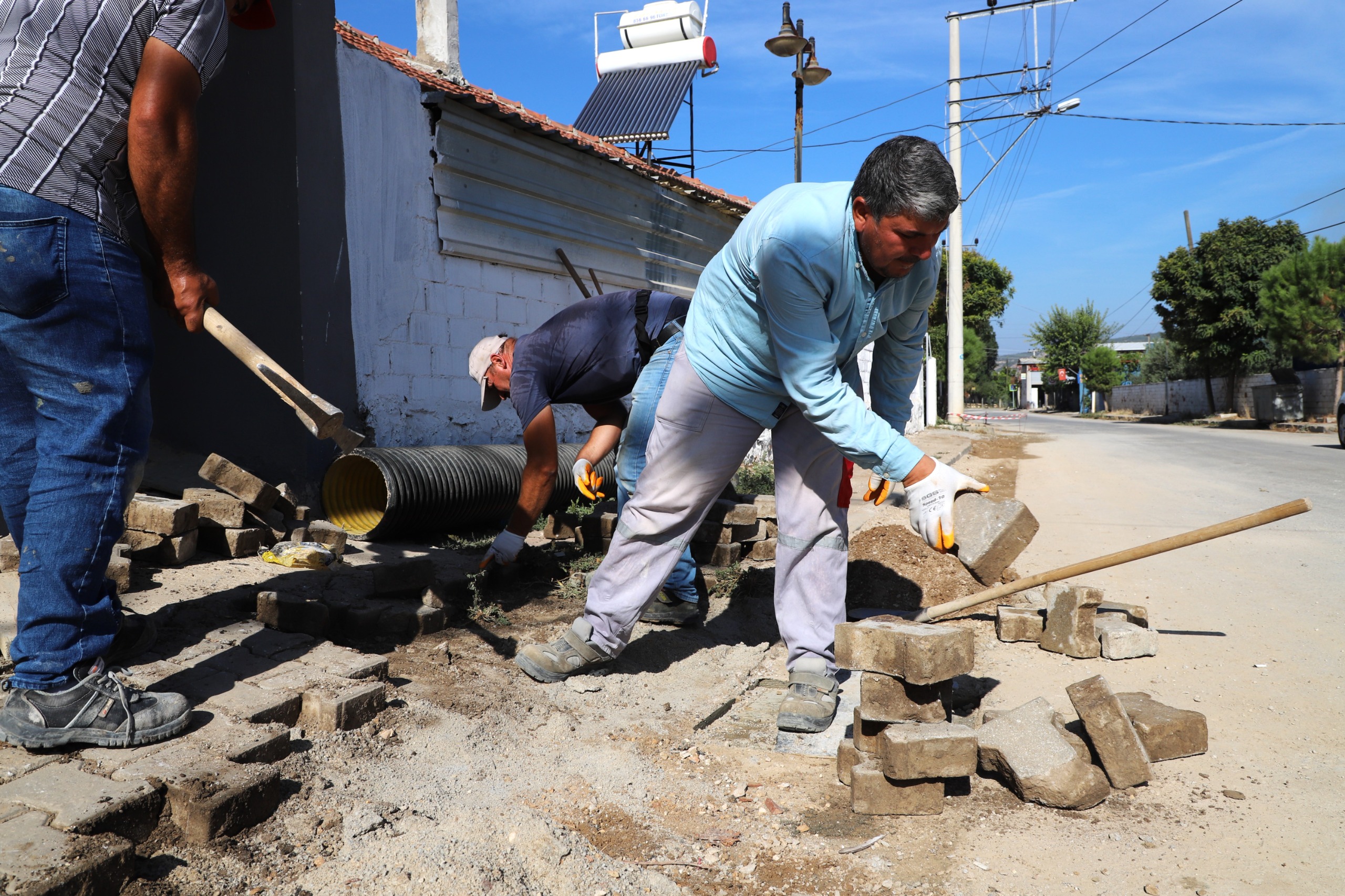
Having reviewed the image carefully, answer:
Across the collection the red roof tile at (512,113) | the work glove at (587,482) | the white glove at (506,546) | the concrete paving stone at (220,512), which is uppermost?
the red roof tile at (512,113)

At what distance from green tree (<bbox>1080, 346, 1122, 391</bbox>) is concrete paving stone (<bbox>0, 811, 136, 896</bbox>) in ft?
169

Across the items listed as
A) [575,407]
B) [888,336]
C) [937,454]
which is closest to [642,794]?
[888,336]

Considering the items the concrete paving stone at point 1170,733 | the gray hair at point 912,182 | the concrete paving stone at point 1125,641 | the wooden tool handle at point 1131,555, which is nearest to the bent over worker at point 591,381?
the wooden tool handle at point 1131,555

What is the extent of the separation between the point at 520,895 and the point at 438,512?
3396mm

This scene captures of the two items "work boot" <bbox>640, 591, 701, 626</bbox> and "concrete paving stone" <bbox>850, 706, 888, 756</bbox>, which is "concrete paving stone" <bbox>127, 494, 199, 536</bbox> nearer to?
"work boot" <bbox>640, 591, 701, 626</bbox>

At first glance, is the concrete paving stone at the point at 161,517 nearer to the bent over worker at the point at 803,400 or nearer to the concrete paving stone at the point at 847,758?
the bent over worker at the point at 803,400

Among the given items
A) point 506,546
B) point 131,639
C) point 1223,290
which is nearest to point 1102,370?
point 1223,290

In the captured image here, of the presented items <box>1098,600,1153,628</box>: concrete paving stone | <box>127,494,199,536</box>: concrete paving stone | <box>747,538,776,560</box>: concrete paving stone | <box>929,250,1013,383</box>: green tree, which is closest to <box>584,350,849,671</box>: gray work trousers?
<box>1098,600,1153,628</box>: concrete paving stone

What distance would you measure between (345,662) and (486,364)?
1.65 metres

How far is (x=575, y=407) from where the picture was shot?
24.7 ft

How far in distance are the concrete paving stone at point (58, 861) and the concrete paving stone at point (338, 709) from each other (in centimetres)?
65

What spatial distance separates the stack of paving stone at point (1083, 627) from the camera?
317 centimetres

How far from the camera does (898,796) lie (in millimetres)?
2096

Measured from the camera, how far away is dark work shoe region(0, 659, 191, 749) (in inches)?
73.3
